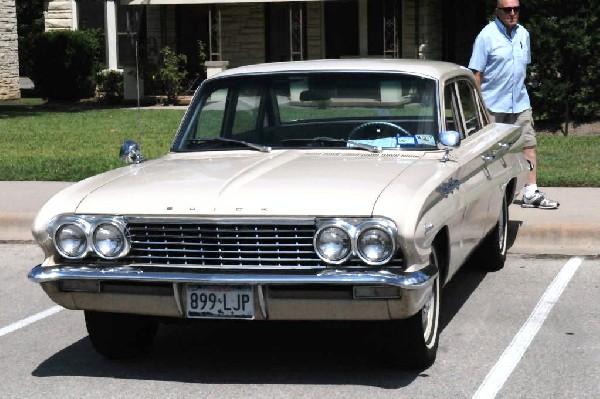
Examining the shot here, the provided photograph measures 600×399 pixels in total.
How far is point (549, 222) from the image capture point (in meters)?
10.1

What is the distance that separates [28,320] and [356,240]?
2.97m

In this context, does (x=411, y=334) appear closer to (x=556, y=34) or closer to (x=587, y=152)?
(x=587, y=152)

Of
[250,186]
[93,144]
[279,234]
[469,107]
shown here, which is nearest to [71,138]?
[93,144]

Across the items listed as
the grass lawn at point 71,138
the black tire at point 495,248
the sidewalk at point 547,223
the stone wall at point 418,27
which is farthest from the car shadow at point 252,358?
the stone wall at point 418,27

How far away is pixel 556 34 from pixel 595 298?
9.34 metres

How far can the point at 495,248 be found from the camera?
886 centimetres

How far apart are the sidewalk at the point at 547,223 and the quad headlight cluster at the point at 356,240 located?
4240 mm

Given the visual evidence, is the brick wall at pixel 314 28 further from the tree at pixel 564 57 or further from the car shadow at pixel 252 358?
the car shadow at pixel 252 358

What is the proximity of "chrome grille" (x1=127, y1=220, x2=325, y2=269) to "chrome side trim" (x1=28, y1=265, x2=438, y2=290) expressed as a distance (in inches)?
2.9

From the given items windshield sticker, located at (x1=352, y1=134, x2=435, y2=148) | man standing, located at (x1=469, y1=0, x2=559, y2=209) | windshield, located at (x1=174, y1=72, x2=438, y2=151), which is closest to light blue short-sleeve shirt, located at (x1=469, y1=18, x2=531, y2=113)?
man standing, located at (x1=469, y1=0, x2=559, y2=209)

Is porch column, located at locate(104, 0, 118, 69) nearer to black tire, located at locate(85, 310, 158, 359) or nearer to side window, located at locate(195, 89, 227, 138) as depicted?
side window, located at locate(195, 89, 227, 138)

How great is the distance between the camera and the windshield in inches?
286

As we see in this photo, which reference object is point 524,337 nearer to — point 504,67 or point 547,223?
point 547,223

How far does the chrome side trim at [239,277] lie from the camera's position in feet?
18.9
